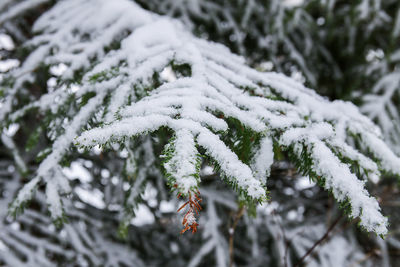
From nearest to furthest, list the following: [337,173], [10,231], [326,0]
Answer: [337,173] → [10,231] → [326,0]

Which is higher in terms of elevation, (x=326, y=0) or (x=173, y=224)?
(x=326, y=0)

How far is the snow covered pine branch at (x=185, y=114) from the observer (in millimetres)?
641

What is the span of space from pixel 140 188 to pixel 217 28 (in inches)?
59.8

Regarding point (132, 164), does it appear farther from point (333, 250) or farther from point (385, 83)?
point (385, 83)

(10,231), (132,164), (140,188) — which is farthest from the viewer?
(10,231)

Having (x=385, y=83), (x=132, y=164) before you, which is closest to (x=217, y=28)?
(x=385, y=83)

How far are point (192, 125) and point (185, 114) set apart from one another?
0.16ft

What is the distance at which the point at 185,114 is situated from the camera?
70 centimetres

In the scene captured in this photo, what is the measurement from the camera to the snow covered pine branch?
2.10ft

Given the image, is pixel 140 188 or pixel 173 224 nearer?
pixel 140 188

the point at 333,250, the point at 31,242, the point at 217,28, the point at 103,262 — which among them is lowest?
the point at 333,250

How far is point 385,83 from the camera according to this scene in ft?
6.59

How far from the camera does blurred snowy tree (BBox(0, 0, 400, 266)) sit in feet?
2.31

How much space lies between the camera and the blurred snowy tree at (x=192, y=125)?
0.71 m
